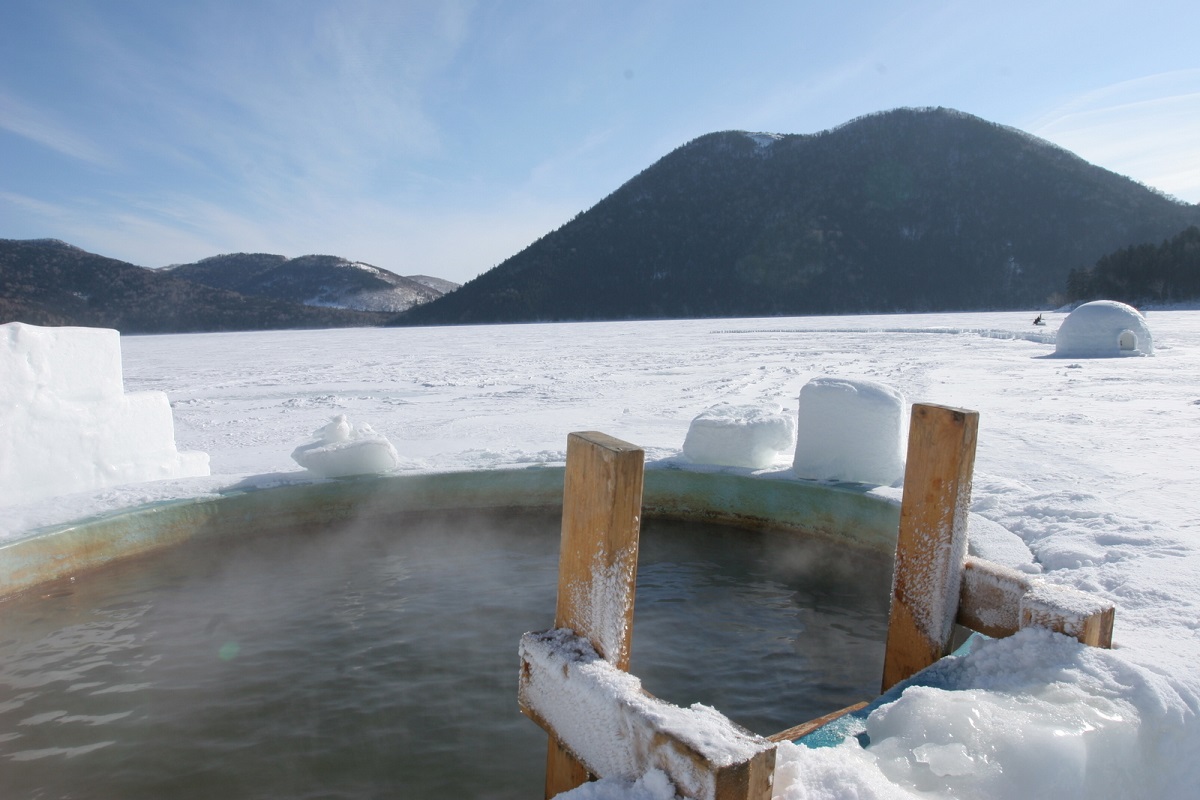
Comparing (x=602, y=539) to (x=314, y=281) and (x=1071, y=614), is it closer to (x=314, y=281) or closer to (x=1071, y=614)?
(x=1071, y=614)

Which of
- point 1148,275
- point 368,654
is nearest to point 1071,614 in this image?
point 368,654

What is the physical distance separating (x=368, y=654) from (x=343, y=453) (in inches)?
68.6

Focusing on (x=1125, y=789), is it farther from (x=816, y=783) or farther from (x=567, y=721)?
(x=567, y=721)

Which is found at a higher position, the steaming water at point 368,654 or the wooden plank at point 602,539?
the wooden plank at point 602,539

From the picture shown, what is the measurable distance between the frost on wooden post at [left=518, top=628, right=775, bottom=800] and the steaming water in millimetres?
969

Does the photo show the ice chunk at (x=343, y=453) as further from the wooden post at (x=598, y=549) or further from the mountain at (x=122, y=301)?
the mountain at (x=122, y=301)

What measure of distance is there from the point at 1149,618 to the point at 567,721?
6.47 ft

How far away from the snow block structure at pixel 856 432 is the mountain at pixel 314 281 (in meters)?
104

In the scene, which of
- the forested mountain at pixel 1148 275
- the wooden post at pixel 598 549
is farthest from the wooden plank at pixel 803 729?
the forested mountain at pixel 1148 275

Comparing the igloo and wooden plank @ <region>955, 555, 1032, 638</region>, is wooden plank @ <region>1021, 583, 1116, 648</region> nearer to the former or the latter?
wooden plank @ <region>955, 555, 1032, 638</region>

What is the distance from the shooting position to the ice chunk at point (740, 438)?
4.78 metres

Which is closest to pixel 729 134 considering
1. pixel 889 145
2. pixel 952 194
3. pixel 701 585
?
pixel 889 145

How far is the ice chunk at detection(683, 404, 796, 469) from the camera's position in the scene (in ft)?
15.7

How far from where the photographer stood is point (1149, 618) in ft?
7.49
